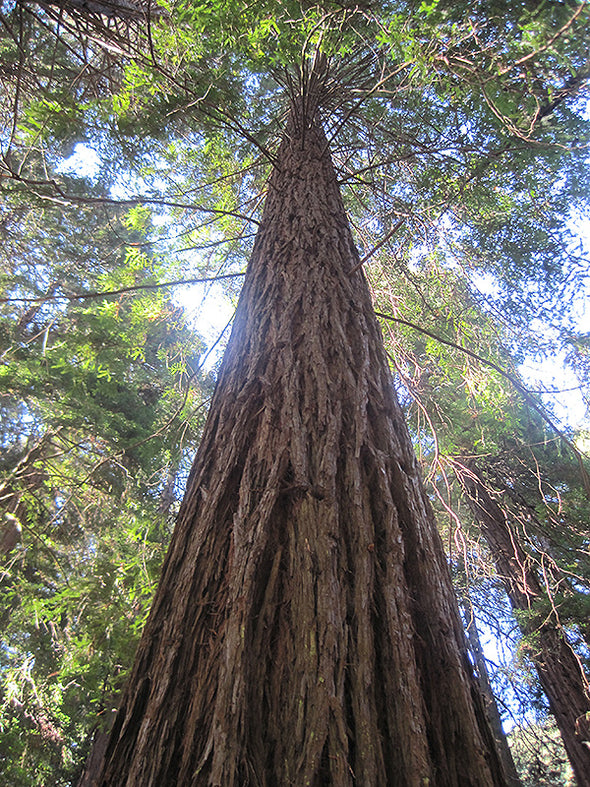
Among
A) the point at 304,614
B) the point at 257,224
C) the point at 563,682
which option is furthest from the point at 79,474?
the point at 563,682

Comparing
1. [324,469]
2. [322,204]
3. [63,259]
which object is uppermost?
[63,259]

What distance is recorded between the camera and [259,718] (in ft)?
2.96

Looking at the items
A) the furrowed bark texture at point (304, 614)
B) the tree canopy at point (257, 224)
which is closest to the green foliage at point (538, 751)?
the tree canopy at point (257, 224)

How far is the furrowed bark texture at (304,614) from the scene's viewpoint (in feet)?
2.78

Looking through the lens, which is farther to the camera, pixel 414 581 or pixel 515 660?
pixel 515 660

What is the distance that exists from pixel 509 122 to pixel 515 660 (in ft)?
16.9

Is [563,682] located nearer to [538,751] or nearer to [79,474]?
[538,751]

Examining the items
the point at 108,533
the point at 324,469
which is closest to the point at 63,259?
the point at 108,533

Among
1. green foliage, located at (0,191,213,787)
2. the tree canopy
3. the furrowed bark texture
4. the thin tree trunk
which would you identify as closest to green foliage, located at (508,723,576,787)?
Result: the thin tree trunk

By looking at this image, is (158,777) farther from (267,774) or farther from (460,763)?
(460,763)

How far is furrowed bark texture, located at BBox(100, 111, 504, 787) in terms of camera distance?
0.85 m

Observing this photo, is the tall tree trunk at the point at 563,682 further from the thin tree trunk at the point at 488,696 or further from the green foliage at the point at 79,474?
the green foliage at the point at 79,474

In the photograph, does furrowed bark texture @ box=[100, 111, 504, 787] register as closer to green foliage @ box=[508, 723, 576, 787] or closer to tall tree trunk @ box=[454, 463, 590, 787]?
green foliage @ box=[508, 723, 576, 787]

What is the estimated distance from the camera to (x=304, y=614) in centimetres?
101
